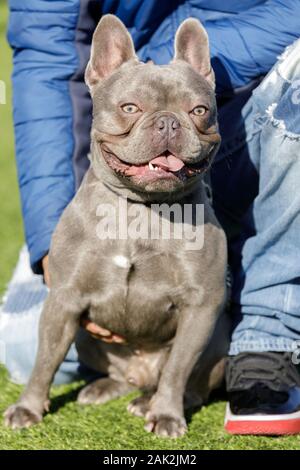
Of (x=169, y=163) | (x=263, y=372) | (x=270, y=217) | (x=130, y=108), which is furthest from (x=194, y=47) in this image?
(x=263, y=372)

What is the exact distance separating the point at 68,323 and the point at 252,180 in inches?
37.6

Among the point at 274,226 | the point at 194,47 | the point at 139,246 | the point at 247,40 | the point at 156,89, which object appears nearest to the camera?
the point at 156,89

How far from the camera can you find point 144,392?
3.44 metres

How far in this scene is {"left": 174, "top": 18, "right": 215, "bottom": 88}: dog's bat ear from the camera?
3094 mm

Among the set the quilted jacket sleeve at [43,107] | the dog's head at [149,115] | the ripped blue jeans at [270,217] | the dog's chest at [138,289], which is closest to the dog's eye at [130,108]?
the dog's head at [149,115]

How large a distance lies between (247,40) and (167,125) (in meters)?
0.77

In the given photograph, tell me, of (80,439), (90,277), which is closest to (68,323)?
(90,277)

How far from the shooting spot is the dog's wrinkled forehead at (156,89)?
2889 mm

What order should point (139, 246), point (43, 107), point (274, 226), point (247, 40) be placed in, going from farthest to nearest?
point (43, 107) < point (247, 40) < point (274, 226) < point (139, 246)

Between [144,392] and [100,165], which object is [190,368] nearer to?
[144,392]

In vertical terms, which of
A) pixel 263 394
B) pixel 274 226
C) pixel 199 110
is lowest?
pixel 263 394

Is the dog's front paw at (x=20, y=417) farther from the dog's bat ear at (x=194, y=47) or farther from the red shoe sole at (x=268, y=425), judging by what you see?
the dog's bat ear at (x=194, y=47)

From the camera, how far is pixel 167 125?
9.13ft

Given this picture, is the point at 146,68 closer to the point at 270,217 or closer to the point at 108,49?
the point at 108,49
